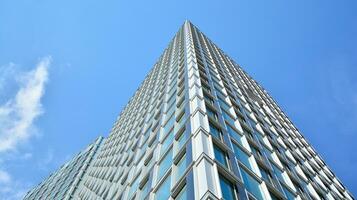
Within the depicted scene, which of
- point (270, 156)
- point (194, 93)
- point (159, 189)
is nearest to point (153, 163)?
point (159, 189)

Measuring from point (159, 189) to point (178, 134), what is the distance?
13.5ft

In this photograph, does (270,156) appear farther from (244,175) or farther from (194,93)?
(244,175)

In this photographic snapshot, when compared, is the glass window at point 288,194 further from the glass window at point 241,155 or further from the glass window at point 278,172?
the glass window at point 241,155

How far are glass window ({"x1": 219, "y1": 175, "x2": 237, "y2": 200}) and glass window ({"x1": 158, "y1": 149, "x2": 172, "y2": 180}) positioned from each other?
391cm

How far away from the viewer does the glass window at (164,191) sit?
16405 millimetres

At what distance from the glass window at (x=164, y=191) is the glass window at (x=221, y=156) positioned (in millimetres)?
2253

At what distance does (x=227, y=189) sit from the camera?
14914 mm

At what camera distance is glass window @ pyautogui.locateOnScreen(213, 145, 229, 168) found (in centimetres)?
1723

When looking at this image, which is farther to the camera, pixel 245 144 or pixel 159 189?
pixel 245 144

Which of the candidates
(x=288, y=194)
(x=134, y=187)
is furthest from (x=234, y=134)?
(x=134, y=187)

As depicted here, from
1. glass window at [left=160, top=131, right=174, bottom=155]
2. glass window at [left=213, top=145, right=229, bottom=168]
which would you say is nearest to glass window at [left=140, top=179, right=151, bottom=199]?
glass window at [left=160, top=131, right=174, bottom=155]

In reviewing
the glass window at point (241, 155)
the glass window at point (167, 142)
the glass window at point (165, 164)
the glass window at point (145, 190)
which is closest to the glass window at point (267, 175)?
the glass window at point (241, 155)

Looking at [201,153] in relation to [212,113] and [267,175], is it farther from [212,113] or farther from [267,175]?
[212,113]

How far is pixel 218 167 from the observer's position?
15.8 meters
